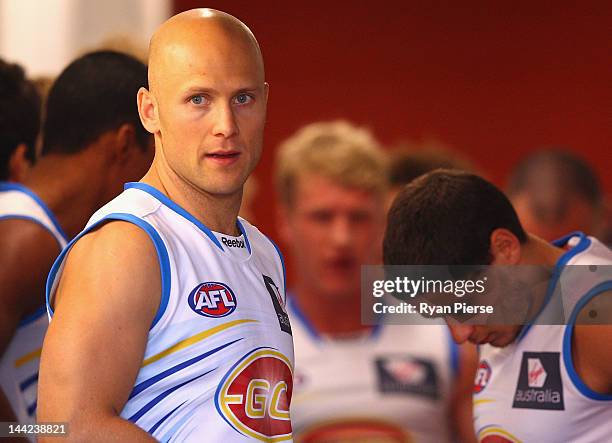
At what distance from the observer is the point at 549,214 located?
257cm

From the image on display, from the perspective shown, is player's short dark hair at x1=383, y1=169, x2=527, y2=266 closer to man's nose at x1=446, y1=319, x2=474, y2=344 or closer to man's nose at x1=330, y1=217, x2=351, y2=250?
man's nose at x1=446, y1=319, x2=474, y2=344

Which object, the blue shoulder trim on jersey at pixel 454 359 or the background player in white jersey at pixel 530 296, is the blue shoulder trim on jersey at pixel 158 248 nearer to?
the background player in white jersey at pixel 530 296

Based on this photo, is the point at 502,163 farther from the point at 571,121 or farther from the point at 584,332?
the point at 584,332

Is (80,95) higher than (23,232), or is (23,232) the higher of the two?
(80,95)

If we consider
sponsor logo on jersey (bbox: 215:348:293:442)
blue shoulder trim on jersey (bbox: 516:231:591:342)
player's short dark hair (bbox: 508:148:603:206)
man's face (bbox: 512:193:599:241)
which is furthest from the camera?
player's short dark hair (bbox: 508:148:603:206)

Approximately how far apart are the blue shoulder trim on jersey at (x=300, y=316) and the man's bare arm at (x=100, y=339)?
3.93 ft

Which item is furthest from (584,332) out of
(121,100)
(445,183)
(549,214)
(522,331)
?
(549,214)

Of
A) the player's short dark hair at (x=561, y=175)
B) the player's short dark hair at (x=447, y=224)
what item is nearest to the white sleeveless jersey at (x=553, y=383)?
the player's short dark hair at (x=447, y=224)

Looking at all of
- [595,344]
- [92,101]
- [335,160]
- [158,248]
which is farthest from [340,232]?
[158,248]

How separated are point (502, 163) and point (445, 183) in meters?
1.99

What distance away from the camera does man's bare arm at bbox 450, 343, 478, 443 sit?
2127mm

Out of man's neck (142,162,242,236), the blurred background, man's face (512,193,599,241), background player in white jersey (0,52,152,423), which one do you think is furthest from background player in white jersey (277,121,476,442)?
man's neck (142,162,242,236)

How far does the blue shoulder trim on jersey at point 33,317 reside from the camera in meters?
1.67

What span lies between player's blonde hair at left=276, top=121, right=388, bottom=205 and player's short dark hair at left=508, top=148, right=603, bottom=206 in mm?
497
